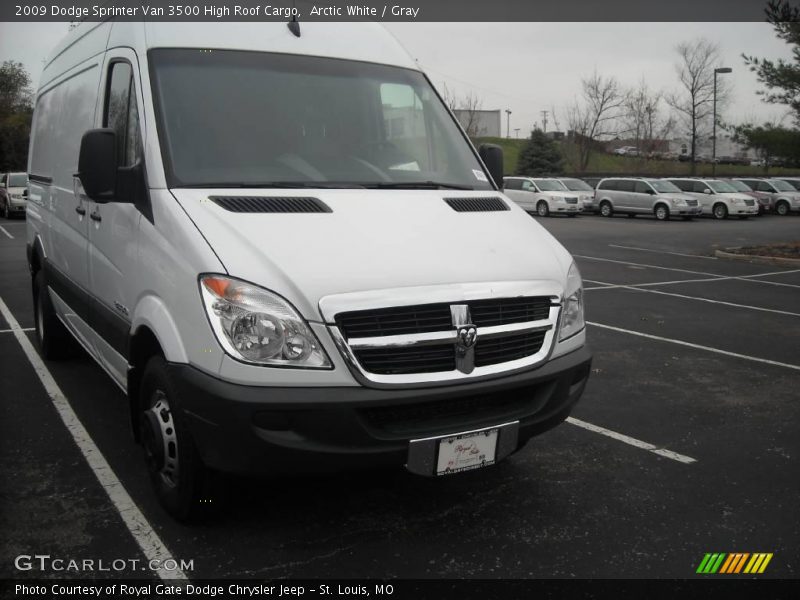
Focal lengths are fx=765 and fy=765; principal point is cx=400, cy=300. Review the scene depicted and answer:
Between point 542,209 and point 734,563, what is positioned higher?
point 542,209

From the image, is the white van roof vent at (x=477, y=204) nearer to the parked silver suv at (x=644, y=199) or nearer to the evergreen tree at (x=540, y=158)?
the parked silver suv at (x=644, y=199)

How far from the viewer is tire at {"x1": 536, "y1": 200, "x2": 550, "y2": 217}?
32.1m

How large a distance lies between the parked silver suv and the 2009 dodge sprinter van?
27.7 m

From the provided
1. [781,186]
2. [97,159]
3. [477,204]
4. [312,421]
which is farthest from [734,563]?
[781,186]

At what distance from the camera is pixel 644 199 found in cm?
3141

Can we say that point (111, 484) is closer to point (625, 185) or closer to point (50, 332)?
point (50, 332)

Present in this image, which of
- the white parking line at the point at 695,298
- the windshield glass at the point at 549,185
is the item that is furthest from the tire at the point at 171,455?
the windshield glass at the point at 549,185

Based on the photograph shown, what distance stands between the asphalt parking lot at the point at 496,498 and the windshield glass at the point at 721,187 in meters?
27.5

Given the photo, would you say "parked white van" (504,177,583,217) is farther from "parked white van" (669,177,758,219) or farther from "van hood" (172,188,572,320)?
"van hood" (172,188,572,320)

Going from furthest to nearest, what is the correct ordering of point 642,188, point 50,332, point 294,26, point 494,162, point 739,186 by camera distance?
point 739,186
point 642,188
point 50,332
point 494,162
point 294,26

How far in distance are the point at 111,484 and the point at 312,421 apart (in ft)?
5.58

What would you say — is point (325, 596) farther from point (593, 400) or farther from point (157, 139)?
point (593, 400)

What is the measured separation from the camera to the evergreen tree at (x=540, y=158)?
5372 cm

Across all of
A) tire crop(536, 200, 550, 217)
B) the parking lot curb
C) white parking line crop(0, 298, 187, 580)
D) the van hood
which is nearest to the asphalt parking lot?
white parking line crop(0, 298, 187, 580)
